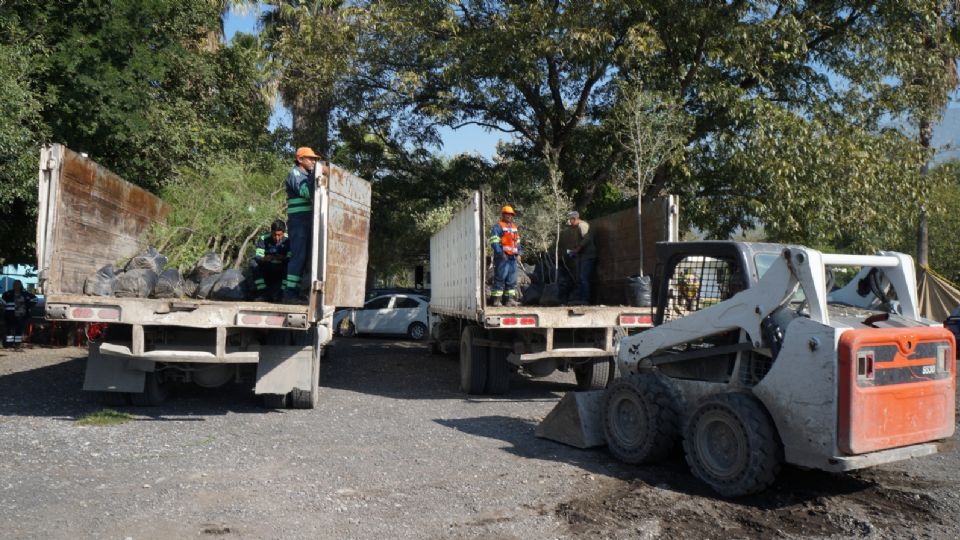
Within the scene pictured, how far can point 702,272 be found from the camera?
645 cm

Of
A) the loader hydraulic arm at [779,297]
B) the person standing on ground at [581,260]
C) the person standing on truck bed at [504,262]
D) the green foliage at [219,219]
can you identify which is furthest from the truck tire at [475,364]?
the loader hydraulic arm at [779,297]

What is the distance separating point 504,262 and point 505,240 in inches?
11.3

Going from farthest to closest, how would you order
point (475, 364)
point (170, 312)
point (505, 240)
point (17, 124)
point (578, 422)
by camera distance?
point (17, 124)
point (505, 240)
point (475, 364)
point (170, 312)
point (578, 422)

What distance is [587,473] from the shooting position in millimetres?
6078

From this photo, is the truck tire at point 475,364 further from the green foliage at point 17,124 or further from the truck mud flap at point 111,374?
the green foliage at point 17,124

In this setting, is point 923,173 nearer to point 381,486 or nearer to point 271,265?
point 271,265

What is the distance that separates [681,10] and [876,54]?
367 cm

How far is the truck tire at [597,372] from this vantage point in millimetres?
9922

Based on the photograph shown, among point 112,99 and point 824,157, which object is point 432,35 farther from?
point 824,157

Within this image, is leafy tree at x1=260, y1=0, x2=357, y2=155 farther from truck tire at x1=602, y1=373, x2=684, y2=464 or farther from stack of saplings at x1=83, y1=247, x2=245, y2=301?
truck tire at x1=602, y1=373, x2=684, y2=464

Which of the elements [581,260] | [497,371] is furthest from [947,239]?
[497,371]

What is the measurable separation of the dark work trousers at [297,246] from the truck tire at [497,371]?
8.86ft

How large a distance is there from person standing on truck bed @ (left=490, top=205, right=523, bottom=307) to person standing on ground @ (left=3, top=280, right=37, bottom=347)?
11636 mm

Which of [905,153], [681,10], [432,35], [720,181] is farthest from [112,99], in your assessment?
[905,153]
